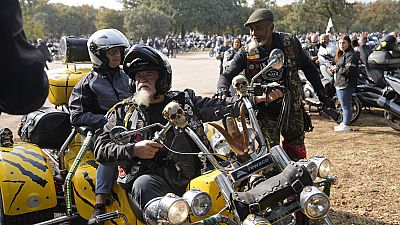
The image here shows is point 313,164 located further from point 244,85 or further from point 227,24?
point 227,24

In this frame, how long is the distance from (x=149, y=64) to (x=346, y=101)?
6.30 metres

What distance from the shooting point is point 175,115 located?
8.33 ft

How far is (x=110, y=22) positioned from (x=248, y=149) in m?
68.6

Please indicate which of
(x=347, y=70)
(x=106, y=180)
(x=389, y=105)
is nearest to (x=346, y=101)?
(x=347, y=70)

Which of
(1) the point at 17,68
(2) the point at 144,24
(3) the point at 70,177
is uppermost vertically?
(1) the point at 17,68

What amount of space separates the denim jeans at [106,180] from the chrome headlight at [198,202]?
Answer: 4.32 ft

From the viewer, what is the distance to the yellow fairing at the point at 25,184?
388cm

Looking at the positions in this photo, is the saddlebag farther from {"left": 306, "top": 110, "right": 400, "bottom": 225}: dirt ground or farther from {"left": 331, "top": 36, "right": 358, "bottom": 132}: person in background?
{"left": 331, "top": 36, "right": 358, "bottom": 132}: person in background

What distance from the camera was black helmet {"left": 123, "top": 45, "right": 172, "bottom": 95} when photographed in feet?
10.6

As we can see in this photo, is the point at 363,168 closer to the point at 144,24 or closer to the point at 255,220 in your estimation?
the point at 255,220

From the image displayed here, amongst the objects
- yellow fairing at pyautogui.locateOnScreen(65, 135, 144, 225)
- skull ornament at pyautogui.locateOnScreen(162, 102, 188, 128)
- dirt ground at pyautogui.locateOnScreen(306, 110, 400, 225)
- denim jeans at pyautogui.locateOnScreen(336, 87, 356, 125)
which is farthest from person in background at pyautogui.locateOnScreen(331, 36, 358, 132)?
skull ornament at pyautogui.locateOnScreen(162, 102, 188, 128)

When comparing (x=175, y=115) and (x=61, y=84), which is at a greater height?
(x=175, y=115)

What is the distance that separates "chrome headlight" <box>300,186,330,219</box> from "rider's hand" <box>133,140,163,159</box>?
874 mm

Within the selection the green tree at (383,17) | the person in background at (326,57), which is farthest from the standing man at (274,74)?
the green tree at (383,17)
